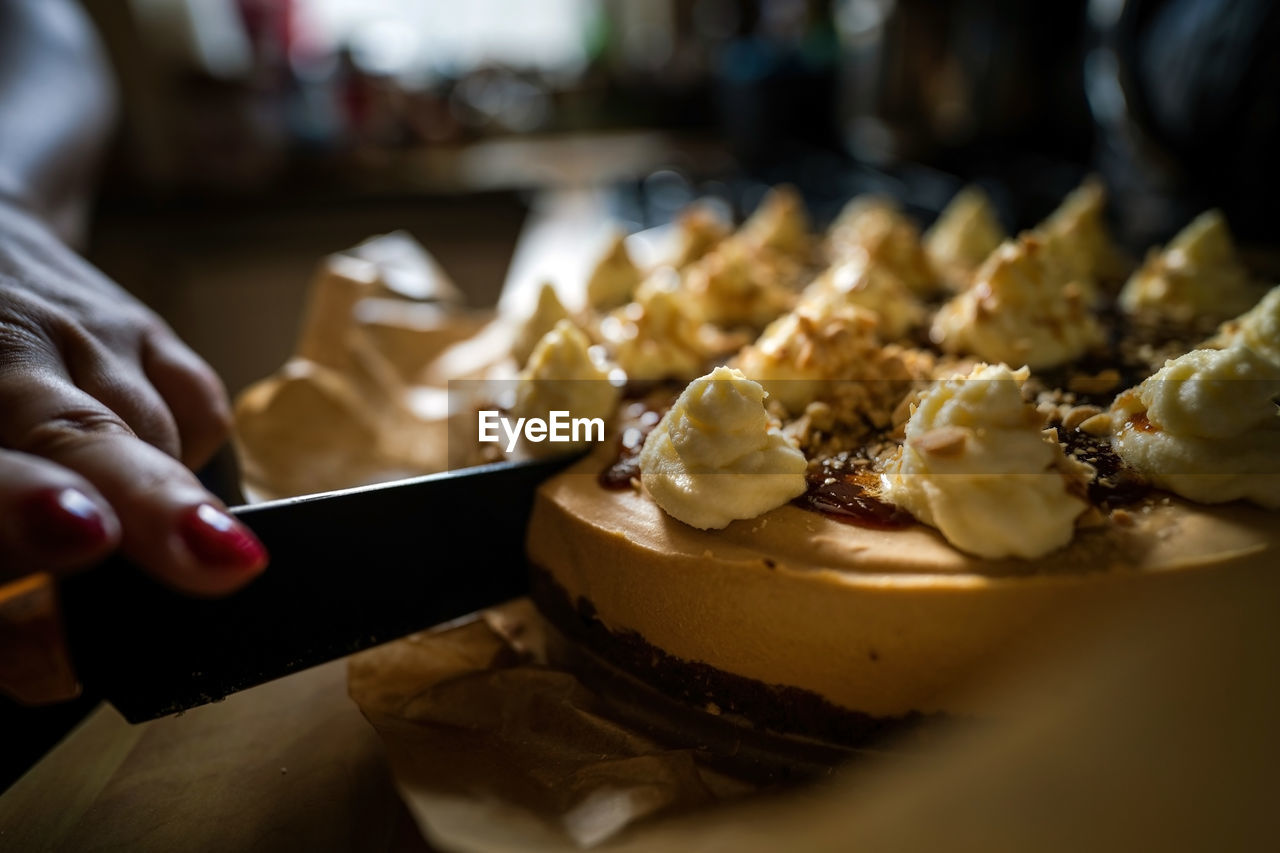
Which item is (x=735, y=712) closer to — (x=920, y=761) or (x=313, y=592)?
(x=920, y=761)

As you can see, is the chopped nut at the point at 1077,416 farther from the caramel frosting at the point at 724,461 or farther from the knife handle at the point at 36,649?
the knife handle at the point at 36,649

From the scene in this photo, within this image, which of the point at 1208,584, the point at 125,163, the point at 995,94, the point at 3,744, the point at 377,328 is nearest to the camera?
the point at 1208,584

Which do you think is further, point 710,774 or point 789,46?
point 789,46

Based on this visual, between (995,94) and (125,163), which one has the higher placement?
(995,94)

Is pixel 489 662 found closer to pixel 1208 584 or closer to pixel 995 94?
pixel 1208 584

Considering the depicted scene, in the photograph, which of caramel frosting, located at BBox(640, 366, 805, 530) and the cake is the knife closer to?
the cake

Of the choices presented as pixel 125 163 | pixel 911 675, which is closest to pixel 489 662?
pixel 911 675

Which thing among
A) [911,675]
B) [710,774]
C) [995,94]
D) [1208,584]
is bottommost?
[710,774]

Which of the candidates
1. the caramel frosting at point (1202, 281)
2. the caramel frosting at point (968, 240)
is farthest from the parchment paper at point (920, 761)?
the caramel frosting at point (968, 240)
